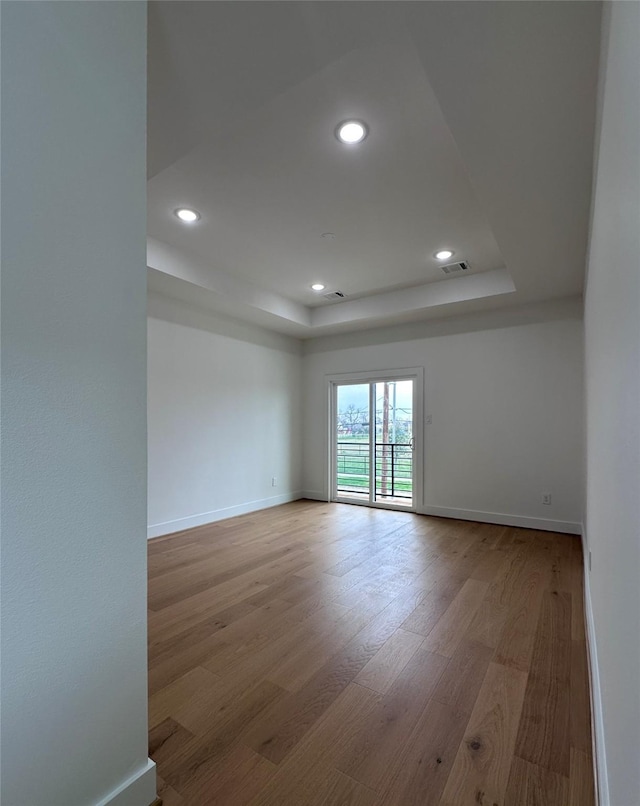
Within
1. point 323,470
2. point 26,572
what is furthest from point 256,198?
point 323,470

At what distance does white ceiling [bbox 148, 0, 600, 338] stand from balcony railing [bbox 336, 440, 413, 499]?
2465 millimetres

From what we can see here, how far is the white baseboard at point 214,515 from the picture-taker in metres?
4.07

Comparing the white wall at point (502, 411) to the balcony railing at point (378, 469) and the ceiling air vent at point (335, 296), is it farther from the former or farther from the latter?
the ceiling air vent at point (335, 296)

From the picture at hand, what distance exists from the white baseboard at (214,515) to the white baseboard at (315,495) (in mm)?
151

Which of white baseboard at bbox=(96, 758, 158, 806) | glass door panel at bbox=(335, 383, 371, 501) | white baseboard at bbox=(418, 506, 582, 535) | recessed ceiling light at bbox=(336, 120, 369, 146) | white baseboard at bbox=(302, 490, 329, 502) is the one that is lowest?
white baseboard at bbox=(302, 490, 329, 502)

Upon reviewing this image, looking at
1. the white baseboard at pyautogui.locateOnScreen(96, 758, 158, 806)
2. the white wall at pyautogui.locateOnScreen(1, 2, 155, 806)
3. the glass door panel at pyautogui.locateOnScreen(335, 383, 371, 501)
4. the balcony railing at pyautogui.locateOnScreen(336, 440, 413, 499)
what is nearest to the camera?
the white wall at pyautogui.locateOnScreen(1, 2, 155, 806)

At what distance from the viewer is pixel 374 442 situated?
5.68 m

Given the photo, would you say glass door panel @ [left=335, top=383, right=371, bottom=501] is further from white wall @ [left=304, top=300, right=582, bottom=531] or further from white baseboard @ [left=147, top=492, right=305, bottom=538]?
white baseboard @ [left=147, top=492, right=305, bottom=538]

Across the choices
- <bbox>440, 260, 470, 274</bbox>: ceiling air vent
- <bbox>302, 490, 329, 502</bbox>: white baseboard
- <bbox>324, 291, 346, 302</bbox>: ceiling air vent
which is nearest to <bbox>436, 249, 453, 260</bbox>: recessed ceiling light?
<bbox>440, 260, 470, 274</bbox>: ceiling air vent

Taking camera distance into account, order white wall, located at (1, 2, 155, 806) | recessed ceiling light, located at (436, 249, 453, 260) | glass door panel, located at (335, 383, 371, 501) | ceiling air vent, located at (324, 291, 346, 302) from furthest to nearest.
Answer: glass door panel, located at (335, 383, 371, 501)
ceiling air vent, located at (324, 291, 346, 302)
recessed ceiling light, located at (436, 249, 453, 260)
white wall, located at (1, 2, 155, 806)

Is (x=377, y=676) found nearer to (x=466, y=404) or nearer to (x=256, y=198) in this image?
(x=256, y=198)

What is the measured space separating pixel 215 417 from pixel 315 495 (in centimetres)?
223

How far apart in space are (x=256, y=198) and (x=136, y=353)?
2120mm

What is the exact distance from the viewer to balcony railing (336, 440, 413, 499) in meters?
5.61
